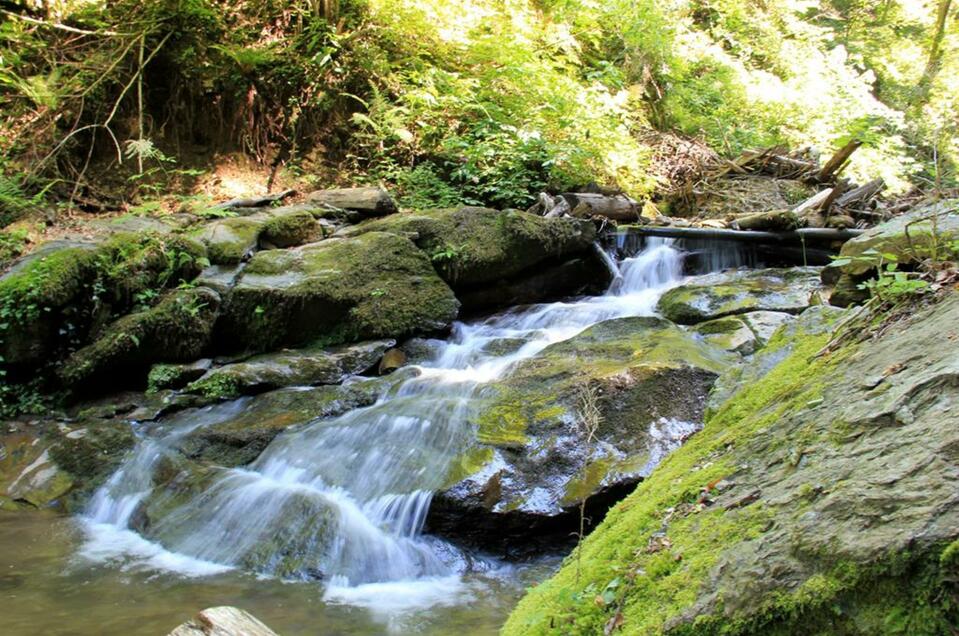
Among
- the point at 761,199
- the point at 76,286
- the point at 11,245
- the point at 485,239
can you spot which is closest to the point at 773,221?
the point at 761,199

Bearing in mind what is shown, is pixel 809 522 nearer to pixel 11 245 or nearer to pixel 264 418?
pixel 264 418

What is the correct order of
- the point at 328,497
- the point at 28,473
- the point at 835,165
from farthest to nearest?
the point at 835,165 → the point at 28,473 → the point at 328,497

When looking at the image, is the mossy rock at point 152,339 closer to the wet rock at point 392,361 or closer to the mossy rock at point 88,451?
the mossy rock at point 88,451

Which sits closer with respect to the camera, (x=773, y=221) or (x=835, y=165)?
(x=773, y=221)

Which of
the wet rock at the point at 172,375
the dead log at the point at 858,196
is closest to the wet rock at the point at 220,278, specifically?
the wet rock at the point at 172,375

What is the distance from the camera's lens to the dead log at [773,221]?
8359 millimetres

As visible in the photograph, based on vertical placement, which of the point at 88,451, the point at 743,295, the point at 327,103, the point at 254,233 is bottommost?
the point at 88,451

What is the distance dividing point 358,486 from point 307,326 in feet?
9.46

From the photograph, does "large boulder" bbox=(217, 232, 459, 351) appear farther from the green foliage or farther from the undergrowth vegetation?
the green foliage

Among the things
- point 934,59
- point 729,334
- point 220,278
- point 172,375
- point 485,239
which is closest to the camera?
point 729,334

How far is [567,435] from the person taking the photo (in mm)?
4793

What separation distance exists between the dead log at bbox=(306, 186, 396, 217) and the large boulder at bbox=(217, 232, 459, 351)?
5.86 ft

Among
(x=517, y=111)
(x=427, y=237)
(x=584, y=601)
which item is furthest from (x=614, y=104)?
(x=584, y=601)

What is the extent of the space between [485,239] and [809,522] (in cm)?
681
